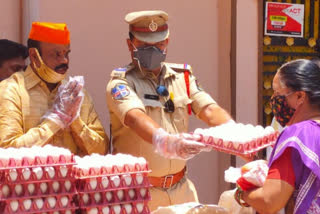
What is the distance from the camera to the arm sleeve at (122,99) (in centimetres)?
394

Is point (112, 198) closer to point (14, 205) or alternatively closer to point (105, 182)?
point (105, 182)

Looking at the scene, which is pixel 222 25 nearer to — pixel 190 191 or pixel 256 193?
pixel 190 191

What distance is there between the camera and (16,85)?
3.89 metres

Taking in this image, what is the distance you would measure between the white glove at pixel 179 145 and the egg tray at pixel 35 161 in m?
0.57

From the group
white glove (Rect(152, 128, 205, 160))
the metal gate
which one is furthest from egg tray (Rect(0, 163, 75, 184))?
the metal gate

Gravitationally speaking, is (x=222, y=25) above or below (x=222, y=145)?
above

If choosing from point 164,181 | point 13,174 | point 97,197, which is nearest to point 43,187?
point 13,174

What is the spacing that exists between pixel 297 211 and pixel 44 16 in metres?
2.82

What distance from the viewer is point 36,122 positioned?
3836 mm

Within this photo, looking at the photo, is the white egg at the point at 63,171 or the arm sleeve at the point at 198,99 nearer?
the white egg at the point at 63,171

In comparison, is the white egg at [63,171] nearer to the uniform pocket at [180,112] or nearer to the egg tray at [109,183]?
the egg tray at [109,183]

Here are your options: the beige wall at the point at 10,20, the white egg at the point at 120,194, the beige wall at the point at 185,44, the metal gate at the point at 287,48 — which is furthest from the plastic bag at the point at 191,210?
the metal gate at the point at 287,48

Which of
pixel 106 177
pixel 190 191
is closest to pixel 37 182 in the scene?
pixel 106 177

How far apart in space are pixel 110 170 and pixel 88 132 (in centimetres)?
92
